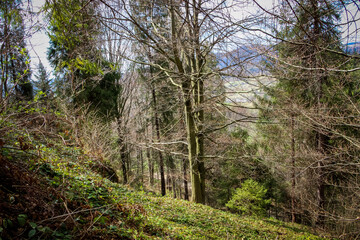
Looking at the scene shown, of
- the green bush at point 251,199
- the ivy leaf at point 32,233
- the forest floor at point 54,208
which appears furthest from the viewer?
the green bush at point 251,199

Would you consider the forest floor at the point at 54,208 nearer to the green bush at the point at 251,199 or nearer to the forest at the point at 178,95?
the forest at the point at 178,95

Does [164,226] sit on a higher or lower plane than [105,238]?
lower

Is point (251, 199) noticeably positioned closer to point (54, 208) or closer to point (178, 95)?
point (178, 95)

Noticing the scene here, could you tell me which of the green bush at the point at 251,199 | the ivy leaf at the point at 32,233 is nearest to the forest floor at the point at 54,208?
the ivy leaf at the point at 32,233

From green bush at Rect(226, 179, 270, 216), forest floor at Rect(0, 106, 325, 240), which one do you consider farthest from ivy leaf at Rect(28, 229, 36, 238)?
green bush at Rect(226, 179, 270, 216)

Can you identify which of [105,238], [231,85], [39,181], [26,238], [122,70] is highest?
[122,70]

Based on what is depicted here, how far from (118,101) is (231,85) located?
10972mm

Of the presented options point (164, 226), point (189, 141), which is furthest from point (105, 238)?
point (189, 141)

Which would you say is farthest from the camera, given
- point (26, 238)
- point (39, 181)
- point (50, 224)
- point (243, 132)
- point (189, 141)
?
point (243, 132)

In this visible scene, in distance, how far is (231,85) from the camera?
5.84 m

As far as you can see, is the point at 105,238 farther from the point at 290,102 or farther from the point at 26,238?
the point at 290,102

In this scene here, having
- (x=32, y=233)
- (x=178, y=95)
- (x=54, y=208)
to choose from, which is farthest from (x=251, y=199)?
(x=32, y=233)

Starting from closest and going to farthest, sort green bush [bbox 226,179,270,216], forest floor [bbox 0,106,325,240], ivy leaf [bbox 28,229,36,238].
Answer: ivy leaf [bbox 28,229,36,238] < forest floor [bbox 0,106,325,240] < green bush [bbox 226,179,270,216]

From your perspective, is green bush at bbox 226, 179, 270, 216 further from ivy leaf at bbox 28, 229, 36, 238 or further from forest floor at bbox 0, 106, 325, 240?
ivy leaf at bbox 28, 229, 36, 238
